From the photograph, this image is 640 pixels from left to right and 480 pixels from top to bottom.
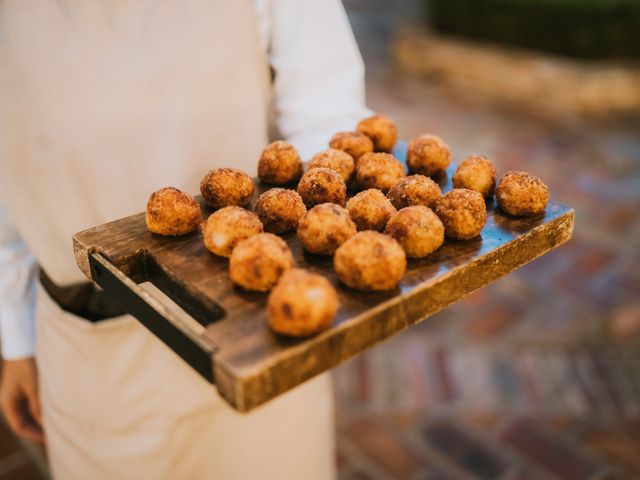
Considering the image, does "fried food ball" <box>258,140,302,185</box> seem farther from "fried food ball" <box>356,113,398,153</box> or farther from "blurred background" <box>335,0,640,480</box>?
"blurred background" <box>335,0,640,480</box>

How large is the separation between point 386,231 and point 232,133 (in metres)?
0.55

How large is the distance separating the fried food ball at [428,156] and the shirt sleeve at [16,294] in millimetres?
799

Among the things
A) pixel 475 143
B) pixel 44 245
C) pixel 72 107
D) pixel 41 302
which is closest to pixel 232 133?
pixel 72 107

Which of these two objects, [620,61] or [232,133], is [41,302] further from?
[620,61]

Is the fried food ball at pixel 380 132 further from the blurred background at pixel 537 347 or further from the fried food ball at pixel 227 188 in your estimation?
the blurred background at pixel 537 347

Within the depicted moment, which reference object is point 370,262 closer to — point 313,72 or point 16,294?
point 313,72

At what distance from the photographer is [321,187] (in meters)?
0.94

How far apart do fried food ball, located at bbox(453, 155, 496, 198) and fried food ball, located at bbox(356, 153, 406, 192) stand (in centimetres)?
→ 9

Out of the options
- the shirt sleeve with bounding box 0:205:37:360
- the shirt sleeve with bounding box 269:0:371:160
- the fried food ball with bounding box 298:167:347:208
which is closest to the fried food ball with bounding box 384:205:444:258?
the fried food ball with bounding box 298:167:347:208

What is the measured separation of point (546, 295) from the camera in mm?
2609

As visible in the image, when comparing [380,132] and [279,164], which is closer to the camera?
[279,164]

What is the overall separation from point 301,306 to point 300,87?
0.77m

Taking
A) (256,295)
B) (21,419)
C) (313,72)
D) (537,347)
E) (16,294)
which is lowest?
(537,347)

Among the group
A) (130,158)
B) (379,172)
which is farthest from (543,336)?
(130,158)
